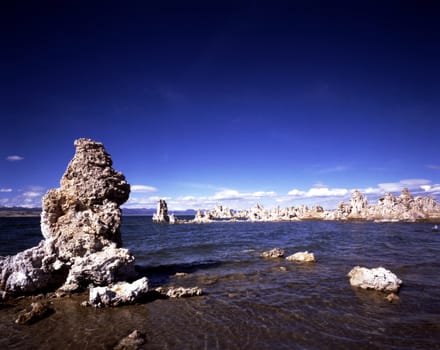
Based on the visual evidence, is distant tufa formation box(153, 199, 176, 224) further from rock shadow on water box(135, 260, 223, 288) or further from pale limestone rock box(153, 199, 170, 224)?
rock shadow on water box(135, 260, 223, 288)

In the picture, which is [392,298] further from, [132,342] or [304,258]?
[132,342]

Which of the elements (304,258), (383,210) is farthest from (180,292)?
(383,210)

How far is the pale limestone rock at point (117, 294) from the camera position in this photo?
1059 cm

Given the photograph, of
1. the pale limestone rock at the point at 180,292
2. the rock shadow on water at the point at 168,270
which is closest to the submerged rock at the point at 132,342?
the pale limestone rock at the point at 180,292

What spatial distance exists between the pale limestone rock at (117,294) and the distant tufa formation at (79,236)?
5.55 feet

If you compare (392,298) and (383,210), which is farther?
(383,210)

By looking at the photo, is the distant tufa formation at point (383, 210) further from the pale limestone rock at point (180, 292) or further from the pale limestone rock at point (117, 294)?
the pale limestone rock at point (117, 294)

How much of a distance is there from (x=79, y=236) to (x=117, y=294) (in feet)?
15.8

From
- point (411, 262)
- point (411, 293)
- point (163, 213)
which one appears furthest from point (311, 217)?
point (411, 293)

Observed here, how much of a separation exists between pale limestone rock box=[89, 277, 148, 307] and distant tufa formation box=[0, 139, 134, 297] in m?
1.69

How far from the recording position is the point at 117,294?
1098cm

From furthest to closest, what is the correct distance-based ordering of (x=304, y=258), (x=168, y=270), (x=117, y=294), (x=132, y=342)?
(x=304, y=258) < (x=168, y=270) < (x=117, y=294) < (x=132, y=342)

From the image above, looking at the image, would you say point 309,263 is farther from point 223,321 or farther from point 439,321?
point 223,321

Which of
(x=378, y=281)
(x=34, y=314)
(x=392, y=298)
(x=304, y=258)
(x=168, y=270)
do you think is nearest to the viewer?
(x=34, y=314)
